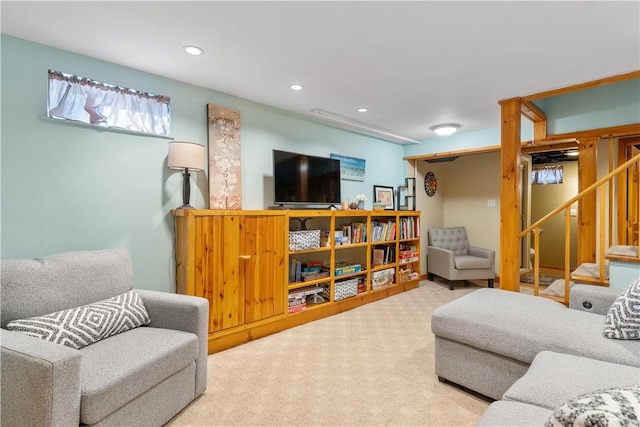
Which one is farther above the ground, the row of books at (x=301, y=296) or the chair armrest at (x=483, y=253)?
the chair armrest at (x=483, y=253)

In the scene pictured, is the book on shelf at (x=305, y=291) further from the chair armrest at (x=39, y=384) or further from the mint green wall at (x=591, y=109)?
the mint green wall at (x=591, y=109)

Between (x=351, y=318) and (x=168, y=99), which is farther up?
(x=168, y=99)

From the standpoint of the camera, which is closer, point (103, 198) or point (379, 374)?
point (379, 374)

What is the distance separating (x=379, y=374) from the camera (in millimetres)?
2260

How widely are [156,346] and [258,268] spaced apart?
4.13 ft

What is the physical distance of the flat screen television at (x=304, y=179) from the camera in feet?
10.7

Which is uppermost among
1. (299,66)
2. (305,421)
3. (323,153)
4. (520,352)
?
(299,66)

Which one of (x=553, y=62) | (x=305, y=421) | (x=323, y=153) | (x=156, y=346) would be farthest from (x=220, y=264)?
(x=553, y=62)

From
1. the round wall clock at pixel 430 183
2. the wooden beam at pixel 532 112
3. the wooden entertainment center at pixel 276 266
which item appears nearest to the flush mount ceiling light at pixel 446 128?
→ the wooden beam at pixel 532 112

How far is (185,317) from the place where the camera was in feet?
6.37

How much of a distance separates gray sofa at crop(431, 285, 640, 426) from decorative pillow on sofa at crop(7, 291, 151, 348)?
6.09 ft

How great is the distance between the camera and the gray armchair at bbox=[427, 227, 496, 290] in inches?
185

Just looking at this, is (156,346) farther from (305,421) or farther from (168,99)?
(168,99)

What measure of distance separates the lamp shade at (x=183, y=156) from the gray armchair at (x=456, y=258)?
12.4 ft
